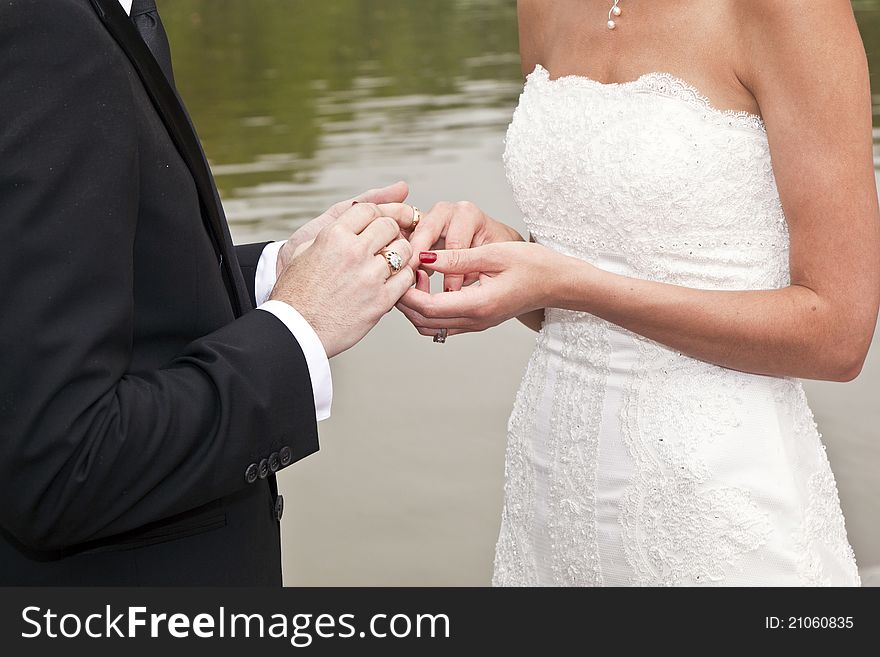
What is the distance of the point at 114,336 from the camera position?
1.33 metres

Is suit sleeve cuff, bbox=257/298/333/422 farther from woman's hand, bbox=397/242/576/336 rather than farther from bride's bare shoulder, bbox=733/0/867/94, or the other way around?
bride's bare shoulder, bbox=733/0/867/94

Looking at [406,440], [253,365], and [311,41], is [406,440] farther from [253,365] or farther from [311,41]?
[311,41]

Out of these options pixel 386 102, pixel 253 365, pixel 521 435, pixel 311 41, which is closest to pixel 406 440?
pixel 521 435

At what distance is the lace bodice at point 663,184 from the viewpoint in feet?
6.47

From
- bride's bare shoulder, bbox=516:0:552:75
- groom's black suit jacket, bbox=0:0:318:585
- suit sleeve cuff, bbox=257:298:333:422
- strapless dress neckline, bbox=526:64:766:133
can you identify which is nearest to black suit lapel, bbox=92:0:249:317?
groom's black suit jacket, bbox=0:0:318:585

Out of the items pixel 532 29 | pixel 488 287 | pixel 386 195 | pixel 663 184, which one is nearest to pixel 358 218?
pixel 488 287

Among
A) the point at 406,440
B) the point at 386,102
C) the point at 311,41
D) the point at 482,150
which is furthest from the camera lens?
the point at 311,41

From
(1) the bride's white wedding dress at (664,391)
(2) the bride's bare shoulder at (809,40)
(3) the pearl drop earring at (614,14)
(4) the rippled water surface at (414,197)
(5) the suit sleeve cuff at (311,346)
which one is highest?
(2) the bride's bare shoulder at (809,40)

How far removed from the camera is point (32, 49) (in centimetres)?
126

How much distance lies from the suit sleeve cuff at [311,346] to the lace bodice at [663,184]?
2.71 feet

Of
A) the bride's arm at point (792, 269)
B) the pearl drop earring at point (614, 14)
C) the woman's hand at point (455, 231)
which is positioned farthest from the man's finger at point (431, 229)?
the pearl drop earring at point (614, 14)

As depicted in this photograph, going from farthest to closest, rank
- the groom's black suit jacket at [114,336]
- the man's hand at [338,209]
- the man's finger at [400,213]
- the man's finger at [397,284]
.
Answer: the man's hand at [338,209], the man's finger at [400,213], the man's finger at [397,284], the groom's black suit jacket at [114,336]

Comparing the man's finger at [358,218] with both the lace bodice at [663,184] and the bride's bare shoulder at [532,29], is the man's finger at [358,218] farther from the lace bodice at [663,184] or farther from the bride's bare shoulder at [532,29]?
the bride's bare shoulder at [532,29]

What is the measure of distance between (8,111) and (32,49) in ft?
0.27
